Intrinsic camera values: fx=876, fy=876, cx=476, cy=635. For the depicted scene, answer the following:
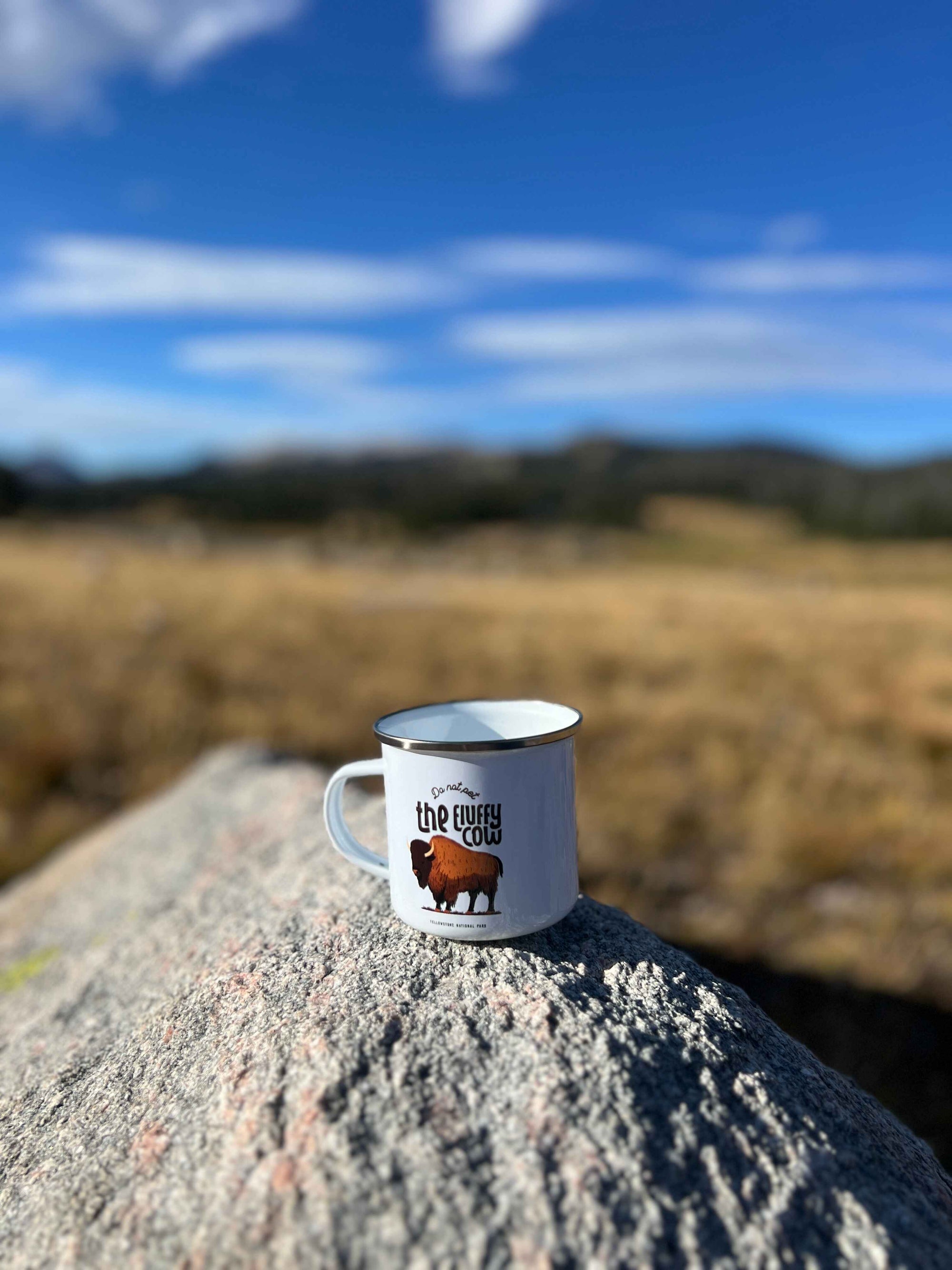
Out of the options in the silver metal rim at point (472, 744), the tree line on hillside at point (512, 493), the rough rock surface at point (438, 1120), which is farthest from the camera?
the tree line on hillside at point (512, 493)

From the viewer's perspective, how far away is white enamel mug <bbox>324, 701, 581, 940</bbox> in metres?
1.91

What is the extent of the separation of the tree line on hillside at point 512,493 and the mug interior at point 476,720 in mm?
42509

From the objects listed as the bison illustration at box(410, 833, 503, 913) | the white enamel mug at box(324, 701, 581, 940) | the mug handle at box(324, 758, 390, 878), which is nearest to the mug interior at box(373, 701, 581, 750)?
the mug handle at box(324, 758, 390, 878)

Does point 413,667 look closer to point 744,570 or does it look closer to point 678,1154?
point 678,1154

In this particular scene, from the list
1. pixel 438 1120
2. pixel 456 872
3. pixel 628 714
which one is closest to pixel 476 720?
pixel 456 872

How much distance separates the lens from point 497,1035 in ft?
5.44

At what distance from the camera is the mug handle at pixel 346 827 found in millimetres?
2221

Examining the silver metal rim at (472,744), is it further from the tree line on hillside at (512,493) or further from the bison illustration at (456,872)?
the tree line on hillside at (512,493)

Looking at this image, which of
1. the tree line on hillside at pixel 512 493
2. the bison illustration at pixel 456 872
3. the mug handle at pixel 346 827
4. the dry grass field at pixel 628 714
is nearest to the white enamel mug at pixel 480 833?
the bison illustration at pixel 456 872

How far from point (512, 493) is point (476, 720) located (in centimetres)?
11815

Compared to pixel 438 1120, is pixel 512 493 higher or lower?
lower

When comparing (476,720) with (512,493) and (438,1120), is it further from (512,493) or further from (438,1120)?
(512,493)

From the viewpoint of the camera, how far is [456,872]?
191 centimetres

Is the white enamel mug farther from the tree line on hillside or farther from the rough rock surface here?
the tree line on hillside
